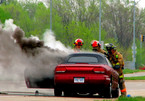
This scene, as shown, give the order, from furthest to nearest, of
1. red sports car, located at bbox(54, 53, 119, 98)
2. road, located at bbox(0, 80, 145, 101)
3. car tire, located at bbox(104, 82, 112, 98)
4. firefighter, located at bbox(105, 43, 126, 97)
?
firefighter, located at bbox(105, 43, 126, 97)
car tire, located at bbox(104, 82, 112, 98)
red sports car, located at bbox(54, 53, 119, 98)
road, located at bbox(0, 80, 145, 101)

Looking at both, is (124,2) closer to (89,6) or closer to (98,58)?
(89,6)

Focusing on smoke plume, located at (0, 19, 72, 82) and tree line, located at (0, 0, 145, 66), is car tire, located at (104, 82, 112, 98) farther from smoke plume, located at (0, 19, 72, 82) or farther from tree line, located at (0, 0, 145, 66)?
tree line, located at (0, 0, 145, 66)

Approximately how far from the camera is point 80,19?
7600 centimetres

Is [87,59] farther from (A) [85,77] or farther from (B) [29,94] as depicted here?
(B) [29,94]

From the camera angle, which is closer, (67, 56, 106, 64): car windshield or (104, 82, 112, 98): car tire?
(104, 82, 112, 98): car tire

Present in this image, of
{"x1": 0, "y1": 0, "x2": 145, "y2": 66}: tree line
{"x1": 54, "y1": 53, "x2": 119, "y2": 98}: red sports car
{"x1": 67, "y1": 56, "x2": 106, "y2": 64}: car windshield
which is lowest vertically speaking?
{"x1": 54, "y1": 53, "x2": 119, "y2": 98}: red sports car

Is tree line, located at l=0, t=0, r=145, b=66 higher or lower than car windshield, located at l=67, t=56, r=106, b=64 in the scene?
higher

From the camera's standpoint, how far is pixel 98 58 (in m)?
16.4

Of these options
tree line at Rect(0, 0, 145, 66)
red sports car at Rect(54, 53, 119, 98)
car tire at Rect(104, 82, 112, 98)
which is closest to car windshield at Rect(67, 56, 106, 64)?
red sports car at Rect(54, 53, 119, 98)

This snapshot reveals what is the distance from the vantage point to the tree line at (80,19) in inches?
2717

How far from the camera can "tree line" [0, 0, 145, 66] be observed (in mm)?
69000

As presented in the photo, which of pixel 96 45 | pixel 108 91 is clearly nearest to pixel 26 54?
pixel 108 91

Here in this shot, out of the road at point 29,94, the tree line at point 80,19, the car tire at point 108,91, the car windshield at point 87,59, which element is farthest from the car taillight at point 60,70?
the tree line at point 80,19

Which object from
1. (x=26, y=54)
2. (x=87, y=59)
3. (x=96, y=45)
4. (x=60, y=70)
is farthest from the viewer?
(x=96, y=45)
